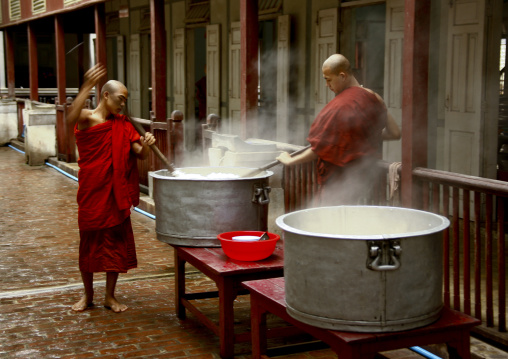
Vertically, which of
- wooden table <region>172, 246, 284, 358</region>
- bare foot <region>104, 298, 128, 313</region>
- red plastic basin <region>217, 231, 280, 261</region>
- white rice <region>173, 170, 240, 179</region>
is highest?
white rice <region>173, 170, 240, 179</region>

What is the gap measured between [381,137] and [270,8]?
7155 millimetres

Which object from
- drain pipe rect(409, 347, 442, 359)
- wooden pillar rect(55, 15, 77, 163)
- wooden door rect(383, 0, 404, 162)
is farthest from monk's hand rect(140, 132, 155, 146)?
wooden pillar rect(55, 15, 77, 163)

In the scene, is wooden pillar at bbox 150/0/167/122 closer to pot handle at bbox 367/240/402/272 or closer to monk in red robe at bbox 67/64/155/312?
monk in red robe at bbox 67/64/155/312

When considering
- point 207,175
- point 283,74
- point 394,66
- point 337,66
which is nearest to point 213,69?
point 283,74

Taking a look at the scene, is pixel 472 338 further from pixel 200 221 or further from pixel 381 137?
pixel 200 221

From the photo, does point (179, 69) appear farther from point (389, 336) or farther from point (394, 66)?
point (389, 336)

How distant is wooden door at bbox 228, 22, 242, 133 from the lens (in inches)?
508

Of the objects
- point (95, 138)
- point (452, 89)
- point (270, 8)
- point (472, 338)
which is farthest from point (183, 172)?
point (270, 8)

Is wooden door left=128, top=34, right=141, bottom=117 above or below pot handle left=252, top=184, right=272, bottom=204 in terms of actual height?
above

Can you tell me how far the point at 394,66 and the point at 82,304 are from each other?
17.1ft

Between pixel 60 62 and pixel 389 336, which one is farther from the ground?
pixel 60 62

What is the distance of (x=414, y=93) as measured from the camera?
503 centimetres

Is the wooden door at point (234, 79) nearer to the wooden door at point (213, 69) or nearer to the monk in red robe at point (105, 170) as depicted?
the wooden door at point (213, 69)

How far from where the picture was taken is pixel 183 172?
5871 millimetres
